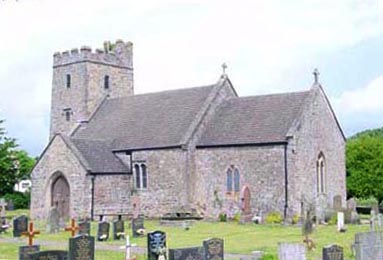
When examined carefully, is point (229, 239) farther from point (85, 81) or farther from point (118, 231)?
point (85, 81)

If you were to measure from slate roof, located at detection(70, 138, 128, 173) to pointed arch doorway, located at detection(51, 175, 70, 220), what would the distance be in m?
1.91

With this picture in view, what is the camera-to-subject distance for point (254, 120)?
41.7m

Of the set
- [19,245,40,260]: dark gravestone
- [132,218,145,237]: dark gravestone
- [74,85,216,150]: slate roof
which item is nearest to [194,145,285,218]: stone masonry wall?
[74,85,216,150]: slate roof

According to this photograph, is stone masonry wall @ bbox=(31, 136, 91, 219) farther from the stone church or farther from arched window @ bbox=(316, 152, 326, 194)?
arched window @ bbox=(316, 152, 326, 194)

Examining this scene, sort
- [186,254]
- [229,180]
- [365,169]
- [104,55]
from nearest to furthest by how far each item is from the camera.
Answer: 1. [186,254]
2. [229,180]
3. [104,55]
4. [365,169]

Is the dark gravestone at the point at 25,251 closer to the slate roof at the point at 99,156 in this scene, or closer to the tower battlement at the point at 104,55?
the slate roof at the point at 99,156

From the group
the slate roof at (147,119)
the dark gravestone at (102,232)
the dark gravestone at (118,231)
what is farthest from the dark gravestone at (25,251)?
the slate roof at (147,119)

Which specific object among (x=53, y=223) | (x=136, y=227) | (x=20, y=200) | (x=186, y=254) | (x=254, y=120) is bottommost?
(x=186, y=254)

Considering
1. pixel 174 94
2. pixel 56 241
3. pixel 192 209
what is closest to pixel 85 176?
pixel 192 209

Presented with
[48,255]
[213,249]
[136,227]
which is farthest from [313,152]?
[48,255]

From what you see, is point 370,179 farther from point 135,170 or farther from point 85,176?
point 85,176

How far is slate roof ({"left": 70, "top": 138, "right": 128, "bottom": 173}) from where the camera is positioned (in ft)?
139

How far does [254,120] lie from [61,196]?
39.5 feet

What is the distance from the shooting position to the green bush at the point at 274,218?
37.2 metres
